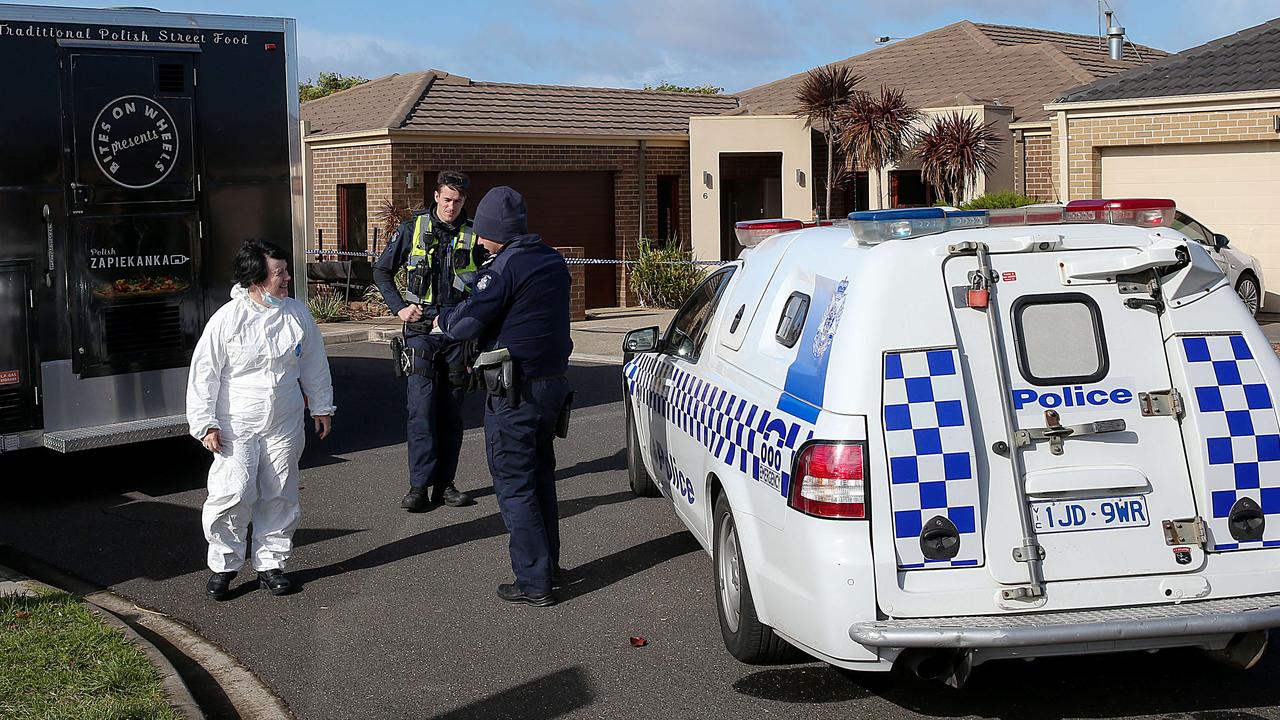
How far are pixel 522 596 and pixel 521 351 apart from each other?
116 cm

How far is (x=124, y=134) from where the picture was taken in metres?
8.67

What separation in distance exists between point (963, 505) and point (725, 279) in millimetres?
2694

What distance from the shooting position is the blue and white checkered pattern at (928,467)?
461 cm

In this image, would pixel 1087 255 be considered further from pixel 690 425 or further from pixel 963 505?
pixel 690 425

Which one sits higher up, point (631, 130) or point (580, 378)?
point (631, 130)

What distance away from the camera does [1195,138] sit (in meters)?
17.4

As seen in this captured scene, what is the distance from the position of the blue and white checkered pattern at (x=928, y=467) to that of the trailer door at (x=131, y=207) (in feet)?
19.1

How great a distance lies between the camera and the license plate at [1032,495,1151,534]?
4668 millimetres

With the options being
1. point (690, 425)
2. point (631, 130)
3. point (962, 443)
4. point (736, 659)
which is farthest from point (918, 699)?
point (631, 130)

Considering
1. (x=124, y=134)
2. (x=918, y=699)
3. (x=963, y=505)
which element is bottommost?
(x=918, y=699)

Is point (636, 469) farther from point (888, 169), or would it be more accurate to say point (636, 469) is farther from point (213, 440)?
point (888, 169)

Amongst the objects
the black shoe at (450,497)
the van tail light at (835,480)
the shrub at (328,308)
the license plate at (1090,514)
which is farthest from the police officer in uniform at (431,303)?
the shrub at (328,308)

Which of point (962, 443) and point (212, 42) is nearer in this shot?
point (962, 443)

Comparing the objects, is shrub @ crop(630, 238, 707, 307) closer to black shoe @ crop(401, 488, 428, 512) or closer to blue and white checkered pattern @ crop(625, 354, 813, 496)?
black shoe @ crop(401, 488, 428, 512)
